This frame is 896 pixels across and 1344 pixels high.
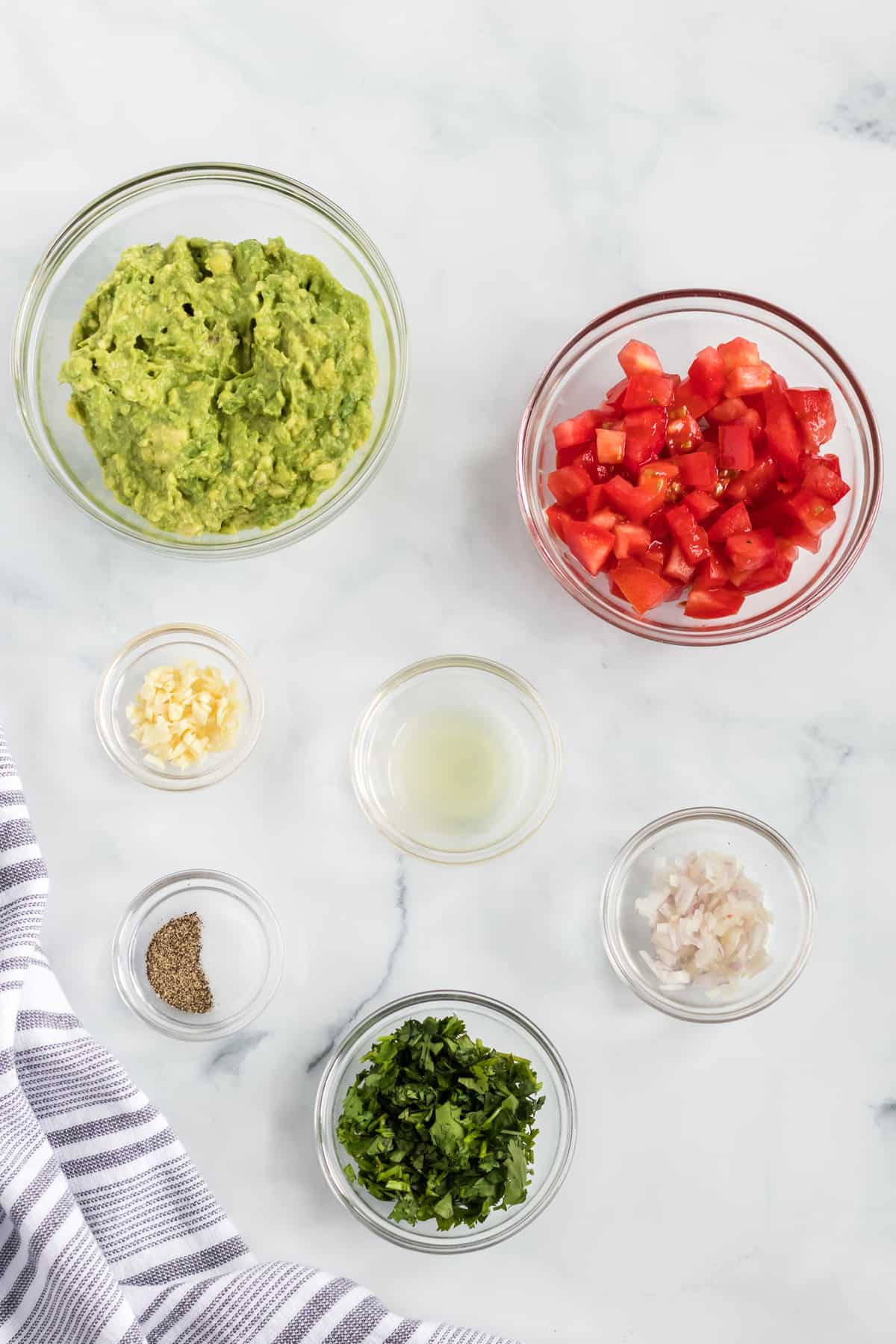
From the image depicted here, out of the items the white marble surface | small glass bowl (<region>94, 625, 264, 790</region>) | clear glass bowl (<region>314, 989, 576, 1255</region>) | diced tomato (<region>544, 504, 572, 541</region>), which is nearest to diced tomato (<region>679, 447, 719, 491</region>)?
diced tomato (<region>544, 504, 572, 541</region>)

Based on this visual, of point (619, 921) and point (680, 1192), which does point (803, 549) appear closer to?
point (619, 921)

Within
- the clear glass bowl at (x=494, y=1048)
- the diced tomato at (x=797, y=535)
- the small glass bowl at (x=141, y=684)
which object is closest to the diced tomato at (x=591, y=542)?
the diced tomato at (x=797, y=535)

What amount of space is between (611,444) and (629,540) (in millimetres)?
168

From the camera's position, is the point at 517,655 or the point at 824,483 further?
the point at 517,655

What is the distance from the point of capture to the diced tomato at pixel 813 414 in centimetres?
196

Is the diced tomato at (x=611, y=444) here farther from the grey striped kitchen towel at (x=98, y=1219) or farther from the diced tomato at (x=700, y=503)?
the grey striped kitchen towel at (x=98, y=1219)

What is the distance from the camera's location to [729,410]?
195 centimetres

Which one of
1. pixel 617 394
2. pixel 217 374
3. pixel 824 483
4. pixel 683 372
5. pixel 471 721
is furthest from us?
pixel 471 721

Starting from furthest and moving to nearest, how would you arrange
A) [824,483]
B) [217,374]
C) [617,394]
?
1. [617,394]
2. [824,483]
3. [217,374]

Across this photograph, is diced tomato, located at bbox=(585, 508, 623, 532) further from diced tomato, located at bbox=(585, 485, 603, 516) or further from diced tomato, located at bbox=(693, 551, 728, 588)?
diced tomato, located at bbox=(693, 551, 728, 588)

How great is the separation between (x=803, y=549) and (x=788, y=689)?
0.94 feet

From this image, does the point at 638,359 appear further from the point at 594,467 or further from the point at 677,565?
the point at 677,565

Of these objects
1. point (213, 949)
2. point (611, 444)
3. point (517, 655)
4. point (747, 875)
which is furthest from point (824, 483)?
point (213, 949)

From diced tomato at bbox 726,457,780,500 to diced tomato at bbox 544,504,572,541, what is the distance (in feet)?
0.93
